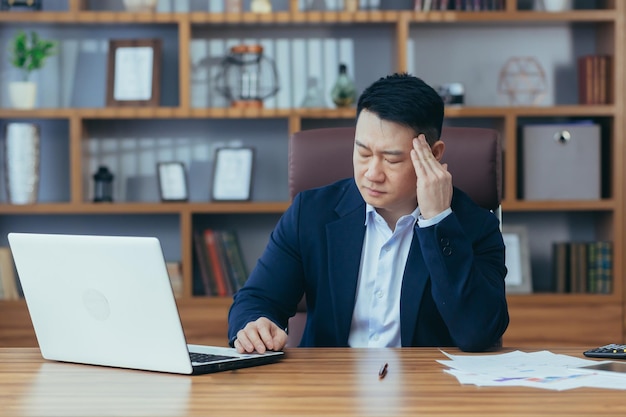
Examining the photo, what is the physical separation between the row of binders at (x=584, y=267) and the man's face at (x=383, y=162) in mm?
1994

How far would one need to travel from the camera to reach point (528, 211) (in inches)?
157

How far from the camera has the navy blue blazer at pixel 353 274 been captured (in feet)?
5.94

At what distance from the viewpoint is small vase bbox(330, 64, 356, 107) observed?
3.75 metres

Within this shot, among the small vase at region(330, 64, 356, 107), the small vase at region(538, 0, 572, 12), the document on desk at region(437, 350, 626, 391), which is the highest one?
the small vase at region(538, 0, 572, 12)

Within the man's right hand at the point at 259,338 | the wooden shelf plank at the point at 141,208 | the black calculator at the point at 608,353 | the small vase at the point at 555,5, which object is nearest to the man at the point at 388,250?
the man's right hand at the point at 259,338

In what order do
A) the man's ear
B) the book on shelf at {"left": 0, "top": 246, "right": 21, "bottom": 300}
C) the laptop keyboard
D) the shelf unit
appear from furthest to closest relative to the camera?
the book on shelf at {"left": 0, "top": 246, "right": 21, "bottom": 300}
the shelf unit
the man's ear
the laptop keyboard

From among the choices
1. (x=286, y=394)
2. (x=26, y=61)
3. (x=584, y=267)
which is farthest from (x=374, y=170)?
(x=26, y=61)

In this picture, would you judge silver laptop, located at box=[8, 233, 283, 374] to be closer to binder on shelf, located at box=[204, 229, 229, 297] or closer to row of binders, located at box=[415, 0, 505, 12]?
Answer: binder on shelf, located at box=[204, 229, 229, 297]

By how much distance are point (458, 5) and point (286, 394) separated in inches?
106

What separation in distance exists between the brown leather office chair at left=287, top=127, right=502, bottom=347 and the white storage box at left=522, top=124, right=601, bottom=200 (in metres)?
1.60

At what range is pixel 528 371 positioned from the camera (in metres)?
1.46

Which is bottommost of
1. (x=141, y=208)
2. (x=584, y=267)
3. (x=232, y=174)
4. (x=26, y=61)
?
(x=584, y=267)

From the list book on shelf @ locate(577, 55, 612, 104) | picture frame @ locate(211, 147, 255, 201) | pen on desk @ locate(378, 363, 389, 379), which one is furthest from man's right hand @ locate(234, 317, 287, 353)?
book on shelf @ locate(577, 55, 612, 104)

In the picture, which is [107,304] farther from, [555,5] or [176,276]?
[555,5]
